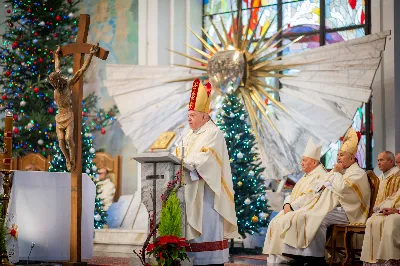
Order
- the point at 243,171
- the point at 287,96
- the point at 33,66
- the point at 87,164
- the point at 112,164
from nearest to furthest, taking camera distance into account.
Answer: the point at 243,171, the point at 87,164, the point at 287,96, the point at 112,164, the point at 33,66

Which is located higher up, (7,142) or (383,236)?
(7,142)

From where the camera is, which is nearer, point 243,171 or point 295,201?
point 295,201

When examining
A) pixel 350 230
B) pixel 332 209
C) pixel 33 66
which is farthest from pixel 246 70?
pixel 350 230

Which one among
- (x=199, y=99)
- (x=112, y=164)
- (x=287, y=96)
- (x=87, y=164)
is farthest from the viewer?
(x=112, y=164)

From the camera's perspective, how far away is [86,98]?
15328 mm

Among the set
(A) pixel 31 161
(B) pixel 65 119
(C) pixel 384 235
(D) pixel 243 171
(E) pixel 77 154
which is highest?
(B) pixel 65 119

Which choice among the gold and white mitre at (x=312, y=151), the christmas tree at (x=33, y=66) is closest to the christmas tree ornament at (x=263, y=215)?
the gold and white mitre at (x=312, y=151)

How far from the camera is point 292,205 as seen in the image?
9977 millimetres

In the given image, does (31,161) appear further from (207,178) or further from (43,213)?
(207,178)

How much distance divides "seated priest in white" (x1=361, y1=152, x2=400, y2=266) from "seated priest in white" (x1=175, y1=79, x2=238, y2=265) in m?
1.37

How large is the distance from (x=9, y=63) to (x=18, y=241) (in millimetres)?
7146

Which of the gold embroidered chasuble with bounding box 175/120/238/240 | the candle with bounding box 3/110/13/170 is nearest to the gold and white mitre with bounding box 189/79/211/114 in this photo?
the gold embroidered chasuble with bounding box 175/120/238/240

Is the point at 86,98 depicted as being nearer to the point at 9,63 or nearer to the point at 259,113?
the point at 9,63

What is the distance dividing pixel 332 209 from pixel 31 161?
624cm
